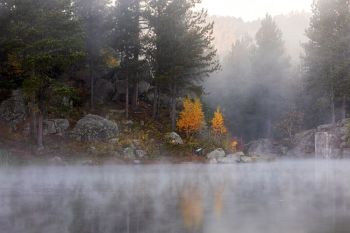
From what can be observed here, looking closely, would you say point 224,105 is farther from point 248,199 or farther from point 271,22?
point 248,199

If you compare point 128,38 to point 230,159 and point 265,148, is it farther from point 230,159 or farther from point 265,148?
point 265,148

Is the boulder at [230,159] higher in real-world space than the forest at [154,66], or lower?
lower

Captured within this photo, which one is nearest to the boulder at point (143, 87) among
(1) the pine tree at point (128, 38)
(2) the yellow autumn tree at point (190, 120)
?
(1) the pine tree at point (128, 38)

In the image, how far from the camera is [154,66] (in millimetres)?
43281

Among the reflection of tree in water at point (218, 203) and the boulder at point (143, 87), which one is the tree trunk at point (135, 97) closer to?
the boulder at point (143, 87)

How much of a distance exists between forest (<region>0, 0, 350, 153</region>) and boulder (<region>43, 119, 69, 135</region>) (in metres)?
0.93

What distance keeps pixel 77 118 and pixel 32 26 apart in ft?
35.9

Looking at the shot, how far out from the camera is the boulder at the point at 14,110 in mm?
33719

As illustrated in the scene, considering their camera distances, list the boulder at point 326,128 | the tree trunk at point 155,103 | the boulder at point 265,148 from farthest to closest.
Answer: the boulder at point 265,148, the boulder at point 326,128, the tree trunk at point 155,103

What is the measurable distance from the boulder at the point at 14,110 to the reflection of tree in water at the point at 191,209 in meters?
24.9

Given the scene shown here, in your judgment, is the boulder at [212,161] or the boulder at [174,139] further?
the boulder at [174,139]

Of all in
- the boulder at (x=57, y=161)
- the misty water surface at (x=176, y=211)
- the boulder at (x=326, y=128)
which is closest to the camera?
the misty water surface at (x=176, y=211)

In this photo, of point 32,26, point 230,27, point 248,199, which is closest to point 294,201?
point 248,199

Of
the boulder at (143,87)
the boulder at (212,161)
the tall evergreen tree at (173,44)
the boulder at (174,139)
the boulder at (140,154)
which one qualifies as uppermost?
the tall evergreen tree at (173,44)
